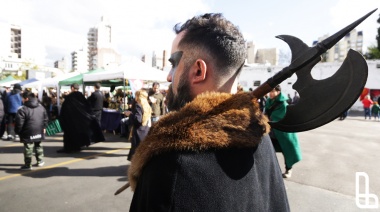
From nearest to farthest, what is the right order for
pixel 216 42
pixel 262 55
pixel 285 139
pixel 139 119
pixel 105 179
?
pixel 216 42, pixel 285 139, pixel 105 179, pixel 139 119, pixel 262 55

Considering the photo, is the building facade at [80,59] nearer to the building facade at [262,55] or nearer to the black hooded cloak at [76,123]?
the building facade at [262,55]

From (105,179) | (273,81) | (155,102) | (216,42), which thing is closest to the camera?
(273,81)

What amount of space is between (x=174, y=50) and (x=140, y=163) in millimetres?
555

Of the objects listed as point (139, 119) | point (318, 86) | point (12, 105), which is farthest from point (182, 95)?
point (12, 105)

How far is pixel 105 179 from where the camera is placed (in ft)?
16.7

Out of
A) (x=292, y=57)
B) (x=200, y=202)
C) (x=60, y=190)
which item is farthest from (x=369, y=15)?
(x=60, y=190)

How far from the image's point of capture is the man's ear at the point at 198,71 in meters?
1.08

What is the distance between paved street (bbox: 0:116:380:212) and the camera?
3.95m

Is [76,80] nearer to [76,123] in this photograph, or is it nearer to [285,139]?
[76,123]

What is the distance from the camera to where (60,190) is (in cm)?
448

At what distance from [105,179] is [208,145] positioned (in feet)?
15.5

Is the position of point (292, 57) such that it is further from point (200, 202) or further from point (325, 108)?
point (200, 202)

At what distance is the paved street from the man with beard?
3.23 metres

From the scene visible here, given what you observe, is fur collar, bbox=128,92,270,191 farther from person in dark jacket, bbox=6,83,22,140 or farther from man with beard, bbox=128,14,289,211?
person in dark jacket, bbox=6,83,22,140
